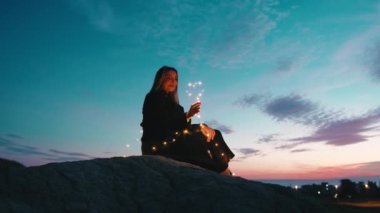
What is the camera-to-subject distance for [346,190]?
28.8m

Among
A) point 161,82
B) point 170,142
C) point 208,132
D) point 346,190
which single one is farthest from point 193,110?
point 346,190

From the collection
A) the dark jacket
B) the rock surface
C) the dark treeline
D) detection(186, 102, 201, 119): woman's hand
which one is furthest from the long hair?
the dark treeline

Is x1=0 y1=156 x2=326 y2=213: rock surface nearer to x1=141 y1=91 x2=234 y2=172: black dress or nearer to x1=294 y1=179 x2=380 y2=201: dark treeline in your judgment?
x1=141 y1=91 x2=234 y2=172: black dress

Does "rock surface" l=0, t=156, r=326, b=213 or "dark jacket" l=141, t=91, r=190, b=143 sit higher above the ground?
"dark jacket" l=141, t=91, r=190, b=143

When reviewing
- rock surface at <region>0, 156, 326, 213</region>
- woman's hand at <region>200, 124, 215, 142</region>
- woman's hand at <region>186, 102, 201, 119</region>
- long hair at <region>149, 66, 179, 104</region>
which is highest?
long hair at <region>149, 66, 179, 104</region>

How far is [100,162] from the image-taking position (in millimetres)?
5609

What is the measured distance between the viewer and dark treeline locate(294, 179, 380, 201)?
28.4 m

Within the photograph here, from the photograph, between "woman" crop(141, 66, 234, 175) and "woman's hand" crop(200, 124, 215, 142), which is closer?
"woman" crop(141, 66, 234, 175)

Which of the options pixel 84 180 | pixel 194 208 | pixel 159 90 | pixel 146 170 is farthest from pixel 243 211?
pixel 159 90

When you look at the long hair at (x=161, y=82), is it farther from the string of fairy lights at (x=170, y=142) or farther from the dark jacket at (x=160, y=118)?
the string of fairy lights at (x=170, y=142)

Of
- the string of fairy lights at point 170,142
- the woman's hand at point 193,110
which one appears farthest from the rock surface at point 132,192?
the woman's hand at point 193,110

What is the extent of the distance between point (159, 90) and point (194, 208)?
5002 millimetres

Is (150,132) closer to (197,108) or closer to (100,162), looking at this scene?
(197,108)

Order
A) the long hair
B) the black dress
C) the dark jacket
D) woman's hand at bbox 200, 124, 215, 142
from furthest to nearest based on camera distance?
the long hair < woman's hand at bbox 200, 124, 215, 142 < the dark jacket < the black dress
